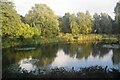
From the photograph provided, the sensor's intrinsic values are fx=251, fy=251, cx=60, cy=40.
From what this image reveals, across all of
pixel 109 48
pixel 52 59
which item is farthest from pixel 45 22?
pixel 109 48

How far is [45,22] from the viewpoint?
1076 centimetres

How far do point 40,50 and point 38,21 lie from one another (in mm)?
3537

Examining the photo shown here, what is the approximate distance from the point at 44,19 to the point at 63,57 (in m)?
2.32

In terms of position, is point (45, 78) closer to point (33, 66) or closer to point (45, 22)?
point (33, 66)

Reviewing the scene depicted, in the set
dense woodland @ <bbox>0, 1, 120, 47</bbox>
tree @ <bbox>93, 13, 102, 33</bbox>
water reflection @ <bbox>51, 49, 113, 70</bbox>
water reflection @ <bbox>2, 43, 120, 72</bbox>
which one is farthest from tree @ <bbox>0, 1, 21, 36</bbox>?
tree @ <bbox>93, 13, 102, 33</bbox>

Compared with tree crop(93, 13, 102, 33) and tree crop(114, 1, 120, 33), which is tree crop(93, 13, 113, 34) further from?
tree crop(114, 1, 120, 33)

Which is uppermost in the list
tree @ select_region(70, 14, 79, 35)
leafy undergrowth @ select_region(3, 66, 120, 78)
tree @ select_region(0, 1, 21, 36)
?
tree @ select_region(0, 1, 21, 36)

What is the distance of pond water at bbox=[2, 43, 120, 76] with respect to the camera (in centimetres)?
1029

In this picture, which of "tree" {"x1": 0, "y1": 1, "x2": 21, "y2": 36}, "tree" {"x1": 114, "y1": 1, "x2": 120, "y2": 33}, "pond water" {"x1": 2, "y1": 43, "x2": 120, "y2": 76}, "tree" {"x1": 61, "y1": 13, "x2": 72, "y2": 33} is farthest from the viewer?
"tree" {"x1": 0, "y1": 1, "x2": 21, "y2": 36}

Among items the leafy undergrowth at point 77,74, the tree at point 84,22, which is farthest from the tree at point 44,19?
the leafy undergrowth at point 77,74

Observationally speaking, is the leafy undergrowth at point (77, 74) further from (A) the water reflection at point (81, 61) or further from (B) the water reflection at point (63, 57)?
(A) the water reflection at point (81, 61)

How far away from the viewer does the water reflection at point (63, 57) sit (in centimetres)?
1038

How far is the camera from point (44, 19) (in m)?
10.7

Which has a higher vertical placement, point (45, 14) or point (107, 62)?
point (45, 14)
